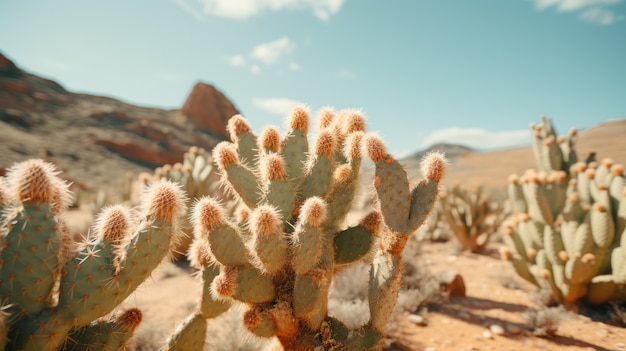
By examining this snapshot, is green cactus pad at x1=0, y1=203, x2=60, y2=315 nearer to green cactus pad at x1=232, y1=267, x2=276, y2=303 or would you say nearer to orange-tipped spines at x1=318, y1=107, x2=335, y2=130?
green cactus pad at x1=232, y1=267, x2=276, y2=303

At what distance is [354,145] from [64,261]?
1.85 m

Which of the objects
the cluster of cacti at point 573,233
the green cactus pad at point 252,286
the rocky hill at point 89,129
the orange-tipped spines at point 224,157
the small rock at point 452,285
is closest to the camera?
the green cactus pad at point 252,286

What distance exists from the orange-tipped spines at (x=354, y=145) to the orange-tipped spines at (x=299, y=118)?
392 millimetres

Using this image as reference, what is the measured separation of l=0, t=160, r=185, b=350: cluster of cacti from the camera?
1.47m

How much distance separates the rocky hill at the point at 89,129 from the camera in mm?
21594

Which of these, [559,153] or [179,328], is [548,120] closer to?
[559,153]

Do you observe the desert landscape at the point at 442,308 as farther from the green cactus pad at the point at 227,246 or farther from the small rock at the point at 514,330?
the green cactus pad at the point at 227,246

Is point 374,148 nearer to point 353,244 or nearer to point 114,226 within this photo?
point 353,244

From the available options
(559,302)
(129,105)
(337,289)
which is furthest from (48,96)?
(559,302)

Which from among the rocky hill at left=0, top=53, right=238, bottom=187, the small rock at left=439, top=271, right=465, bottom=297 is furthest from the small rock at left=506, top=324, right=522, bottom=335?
the rocky hill at left=0, top=53, right=238, bottom=187

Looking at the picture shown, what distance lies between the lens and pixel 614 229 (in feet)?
12.4

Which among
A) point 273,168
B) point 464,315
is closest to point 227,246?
point 273,168

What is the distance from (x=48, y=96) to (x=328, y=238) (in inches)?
1447

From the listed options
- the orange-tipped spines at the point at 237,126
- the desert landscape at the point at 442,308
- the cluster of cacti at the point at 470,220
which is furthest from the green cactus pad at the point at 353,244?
the cluster of cacti at the point at 470,220
